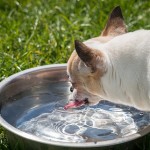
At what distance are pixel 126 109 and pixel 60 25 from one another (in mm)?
1863

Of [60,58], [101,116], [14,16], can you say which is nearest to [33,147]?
[101,116]

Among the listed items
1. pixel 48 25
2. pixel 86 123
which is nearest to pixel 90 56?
pixel 86 123

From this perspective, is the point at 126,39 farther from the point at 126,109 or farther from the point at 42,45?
the point at 42,45

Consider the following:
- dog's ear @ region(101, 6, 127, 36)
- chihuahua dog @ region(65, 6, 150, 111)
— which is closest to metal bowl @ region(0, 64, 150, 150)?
chihuahua dog @ region(65, 6, 150, 111)

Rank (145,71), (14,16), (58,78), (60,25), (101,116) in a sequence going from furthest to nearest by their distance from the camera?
(14,16), (60,25), (58,78), (101,116), (145,71)

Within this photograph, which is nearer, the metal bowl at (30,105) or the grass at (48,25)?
the metal bowl at (30,105)

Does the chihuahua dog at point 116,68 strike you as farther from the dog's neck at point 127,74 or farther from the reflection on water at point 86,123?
the reflection on water at point 86,123

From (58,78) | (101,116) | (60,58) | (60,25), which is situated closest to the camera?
(101,116)

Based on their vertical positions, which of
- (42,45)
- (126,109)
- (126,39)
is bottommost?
(126,109)

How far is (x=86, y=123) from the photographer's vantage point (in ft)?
12.8

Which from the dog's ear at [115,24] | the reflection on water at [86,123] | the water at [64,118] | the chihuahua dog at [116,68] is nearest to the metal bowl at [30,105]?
the water at [64,118]

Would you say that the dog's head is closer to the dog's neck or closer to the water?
the dog's neck

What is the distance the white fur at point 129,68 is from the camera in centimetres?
336

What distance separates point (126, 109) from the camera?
4.13 meters
